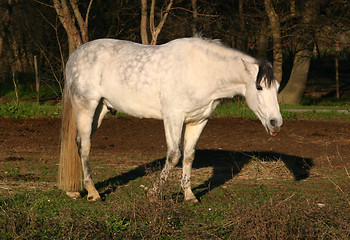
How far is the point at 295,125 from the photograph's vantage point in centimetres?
1167

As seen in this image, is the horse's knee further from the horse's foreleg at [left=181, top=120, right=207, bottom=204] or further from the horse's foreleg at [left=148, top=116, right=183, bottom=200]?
the horse's foreleg at [left=181, top=120, right=207, bottom=204]

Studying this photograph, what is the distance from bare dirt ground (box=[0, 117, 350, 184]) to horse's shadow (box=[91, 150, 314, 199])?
0.02 m

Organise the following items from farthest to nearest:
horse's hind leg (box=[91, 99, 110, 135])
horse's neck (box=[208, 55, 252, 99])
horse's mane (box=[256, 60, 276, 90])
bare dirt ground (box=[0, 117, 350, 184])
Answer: bare dirt ground (box=[0, 117, 350, 184]) → horse's hind leg (box=[91, 99, 110, 135]) → horse's neck (box=[208, 55, 252, 99]) → horse's mane (box=[256, 60, 276, 90])

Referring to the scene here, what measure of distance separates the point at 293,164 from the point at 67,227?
4.73m

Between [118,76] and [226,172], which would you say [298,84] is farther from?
[118,76]

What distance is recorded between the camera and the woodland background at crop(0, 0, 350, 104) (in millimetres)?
15070

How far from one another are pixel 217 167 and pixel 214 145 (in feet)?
5.80

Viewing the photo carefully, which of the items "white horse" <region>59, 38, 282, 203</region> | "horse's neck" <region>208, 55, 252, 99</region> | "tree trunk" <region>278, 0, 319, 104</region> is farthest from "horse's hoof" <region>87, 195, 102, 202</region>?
"tree trunk" <region>278, 0, 319, 104</region>

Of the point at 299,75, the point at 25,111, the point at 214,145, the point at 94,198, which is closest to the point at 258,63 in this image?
the point at 94,198

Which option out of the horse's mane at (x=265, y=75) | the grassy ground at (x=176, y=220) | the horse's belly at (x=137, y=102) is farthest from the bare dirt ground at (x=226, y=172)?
the horse's mane at (x=265, y=75)

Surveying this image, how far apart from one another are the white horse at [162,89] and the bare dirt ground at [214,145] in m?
1.14

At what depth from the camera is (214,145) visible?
9.66m

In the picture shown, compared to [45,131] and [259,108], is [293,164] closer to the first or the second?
[259,108]

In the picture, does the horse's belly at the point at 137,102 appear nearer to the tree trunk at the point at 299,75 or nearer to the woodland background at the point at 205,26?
the woodland background at the point at 205,26
